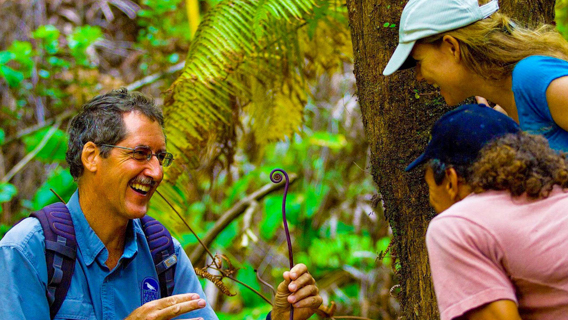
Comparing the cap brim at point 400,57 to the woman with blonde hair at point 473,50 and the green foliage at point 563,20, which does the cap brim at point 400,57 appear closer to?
the woman with blonde hair at point 473,50

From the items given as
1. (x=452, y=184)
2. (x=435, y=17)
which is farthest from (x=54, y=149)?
(x=452, y=184)

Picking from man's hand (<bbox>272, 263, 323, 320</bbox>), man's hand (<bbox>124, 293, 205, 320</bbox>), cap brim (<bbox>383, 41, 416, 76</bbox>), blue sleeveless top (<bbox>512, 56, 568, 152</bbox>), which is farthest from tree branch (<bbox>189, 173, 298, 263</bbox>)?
A: blue sleeveless top (<bbox>512, 56, 568, 152</bbox>)

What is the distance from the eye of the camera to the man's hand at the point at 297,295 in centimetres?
231

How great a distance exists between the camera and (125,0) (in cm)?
761

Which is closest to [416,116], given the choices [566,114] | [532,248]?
[566,114]

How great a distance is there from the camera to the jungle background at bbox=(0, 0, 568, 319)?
391 cm

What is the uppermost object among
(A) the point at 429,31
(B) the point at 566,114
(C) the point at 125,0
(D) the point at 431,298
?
(C) the point at 125,0

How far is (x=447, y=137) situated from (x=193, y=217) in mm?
5633

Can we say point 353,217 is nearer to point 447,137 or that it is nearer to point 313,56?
point 313,56

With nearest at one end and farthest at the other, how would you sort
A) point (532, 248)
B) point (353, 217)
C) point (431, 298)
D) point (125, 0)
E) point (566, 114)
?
point (532, 248) → point (566, 114) → point (431, 298) → point (353, 217) → point (125, 0)

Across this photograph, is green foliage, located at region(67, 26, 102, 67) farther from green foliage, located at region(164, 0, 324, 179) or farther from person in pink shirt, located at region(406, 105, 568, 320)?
person in pink shirt, located at region(406, 105, 568, 320)

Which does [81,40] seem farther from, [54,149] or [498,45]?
[498,45]

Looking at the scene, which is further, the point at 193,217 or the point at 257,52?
the point at 193,217

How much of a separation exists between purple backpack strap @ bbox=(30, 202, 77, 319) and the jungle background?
1.58 meters
